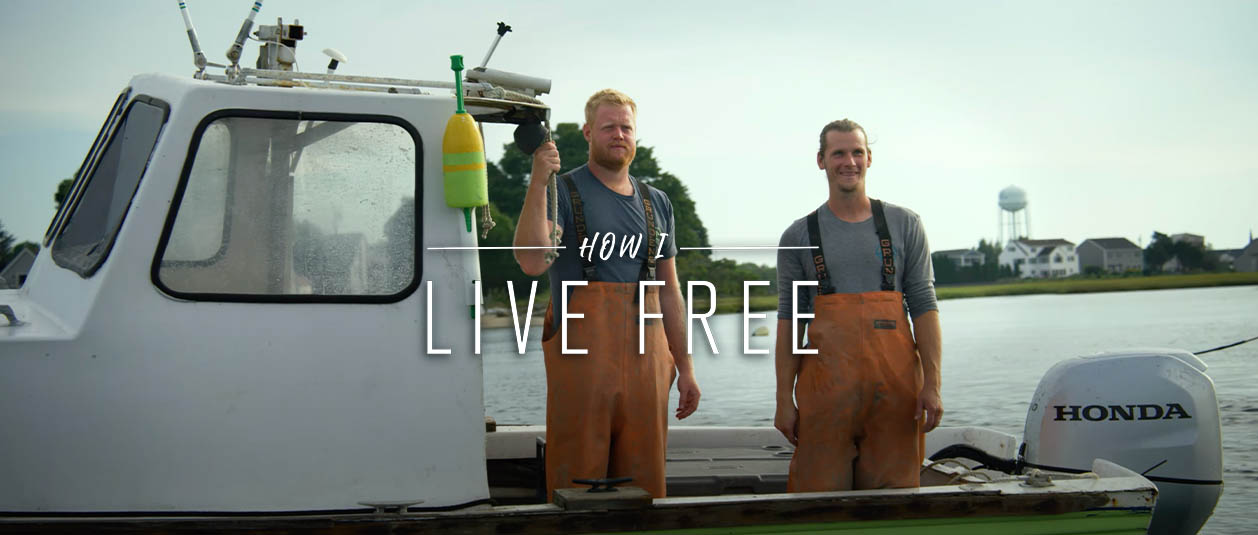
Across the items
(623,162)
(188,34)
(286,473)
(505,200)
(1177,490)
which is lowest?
(1177,490)

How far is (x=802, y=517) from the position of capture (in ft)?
11.9

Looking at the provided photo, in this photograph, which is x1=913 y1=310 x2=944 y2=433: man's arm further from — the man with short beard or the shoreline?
the shoreline

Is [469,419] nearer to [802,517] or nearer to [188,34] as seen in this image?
[802,517]

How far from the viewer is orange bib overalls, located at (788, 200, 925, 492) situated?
4109 millimetres

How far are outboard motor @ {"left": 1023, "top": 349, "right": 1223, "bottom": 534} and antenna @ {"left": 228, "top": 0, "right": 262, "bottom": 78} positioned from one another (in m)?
3.78

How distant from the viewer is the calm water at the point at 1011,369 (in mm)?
11750

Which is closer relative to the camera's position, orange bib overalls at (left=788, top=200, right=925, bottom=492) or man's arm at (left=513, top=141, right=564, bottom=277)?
man's arm at (left=513, top=141, right=564, bottom=277)

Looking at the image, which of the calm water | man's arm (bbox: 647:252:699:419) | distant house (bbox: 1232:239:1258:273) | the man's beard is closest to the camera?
the man's beard

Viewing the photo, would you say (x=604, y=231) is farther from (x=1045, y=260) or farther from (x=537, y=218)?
(x=1045, y=260)

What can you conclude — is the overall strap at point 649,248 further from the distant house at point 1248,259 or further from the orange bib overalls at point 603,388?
the distant house at point 1248,259

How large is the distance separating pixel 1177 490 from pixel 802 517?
7.79 feet

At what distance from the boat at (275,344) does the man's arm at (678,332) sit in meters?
0.70

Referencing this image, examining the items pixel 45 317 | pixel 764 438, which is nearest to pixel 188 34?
pixel 45 317

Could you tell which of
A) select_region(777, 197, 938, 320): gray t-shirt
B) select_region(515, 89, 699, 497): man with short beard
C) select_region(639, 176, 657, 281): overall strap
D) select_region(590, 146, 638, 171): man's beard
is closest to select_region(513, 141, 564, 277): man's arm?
select_region(515, 89, 699, 497): man with short beard
